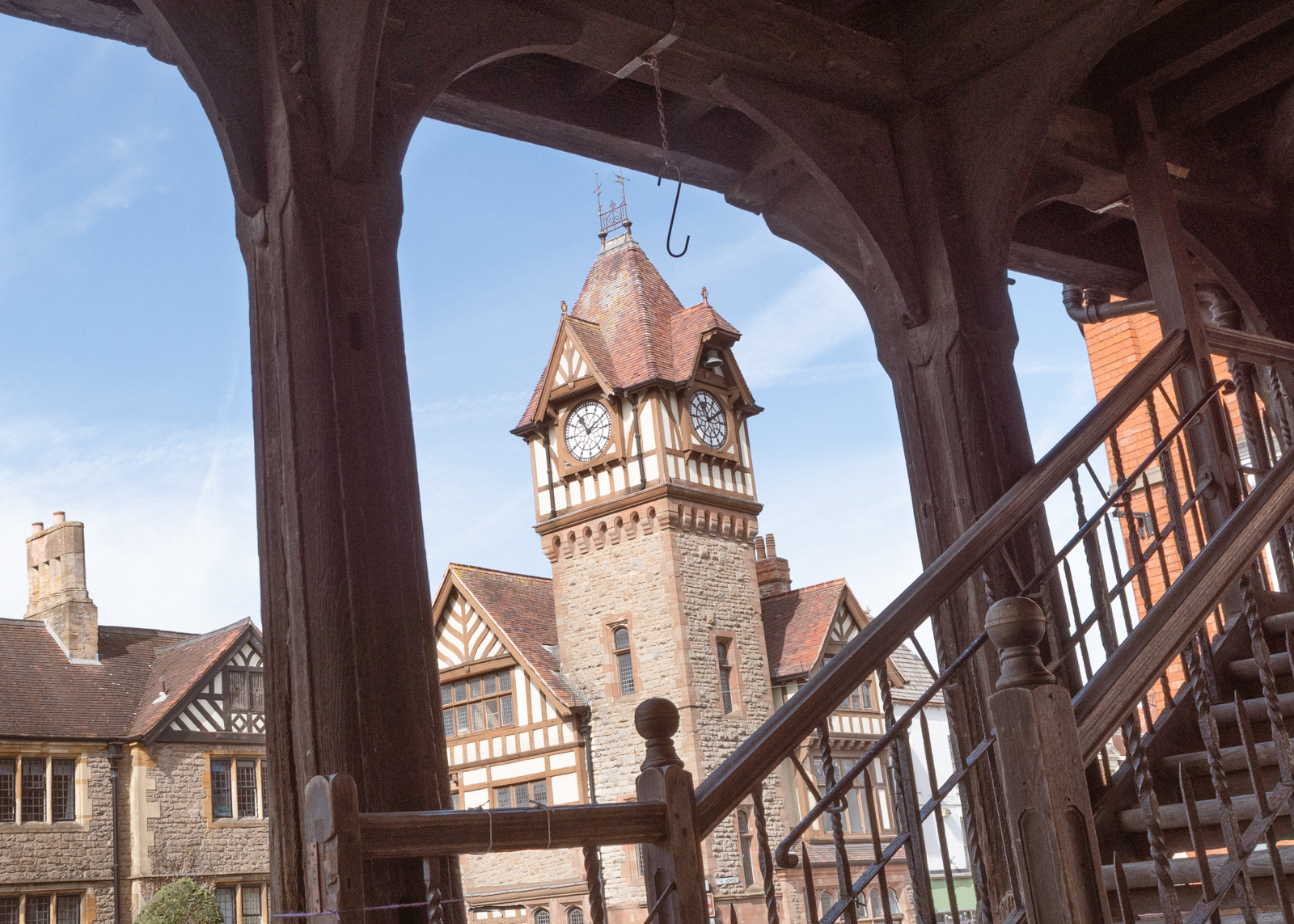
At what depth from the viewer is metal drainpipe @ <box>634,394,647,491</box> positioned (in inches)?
884

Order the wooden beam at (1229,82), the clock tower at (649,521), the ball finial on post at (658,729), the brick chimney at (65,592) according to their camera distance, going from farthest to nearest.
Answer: the clock tower at (649,521) < the brick chimney at (65,592) < the wooden beam at (1229,82) < the ball finial on post at (658,729)

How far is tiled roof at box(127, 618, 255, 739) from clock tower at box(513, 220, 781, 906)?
5.46 m

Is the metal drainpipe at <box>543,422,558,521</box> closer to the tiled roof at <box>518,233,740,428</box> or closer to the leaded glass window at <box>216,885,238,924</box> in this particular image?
the tiled roof at <box>518,233,740,428</box>

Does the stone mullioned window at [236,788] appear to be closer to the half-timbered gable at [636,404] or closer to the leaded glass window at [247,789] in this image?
the leaded glass window at [247,789]

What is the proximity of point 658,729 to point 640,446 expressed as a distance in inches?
808

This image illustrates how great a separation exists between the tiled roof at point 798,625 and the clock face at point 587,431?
4337 mm

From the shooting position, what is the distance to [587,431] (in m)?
23.2

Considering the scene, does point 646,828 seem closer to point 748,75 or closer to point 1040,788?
point 1040,788

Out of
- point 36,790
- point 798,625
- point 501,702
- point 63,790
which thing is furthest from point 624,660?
point 36,790

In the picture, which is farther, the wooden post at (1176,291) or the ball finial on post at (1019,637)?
the wooden post at (1176,291)

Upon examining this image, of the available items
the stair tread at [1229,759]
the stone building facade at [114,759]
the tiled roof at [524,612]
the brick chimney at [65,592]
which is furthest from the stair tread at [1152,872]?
the brick chimney at [65,592]

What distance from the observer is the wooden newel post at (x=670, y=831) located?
215 cm

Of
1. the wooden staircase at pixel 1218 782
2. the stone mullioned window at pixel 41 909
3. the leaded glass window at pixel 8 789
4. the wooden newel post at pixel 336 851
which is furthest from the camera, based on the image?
the leaded glass window at pixel 8 789

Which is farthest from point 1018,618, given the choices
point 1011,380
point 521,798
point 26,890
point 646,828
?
point 521,798
